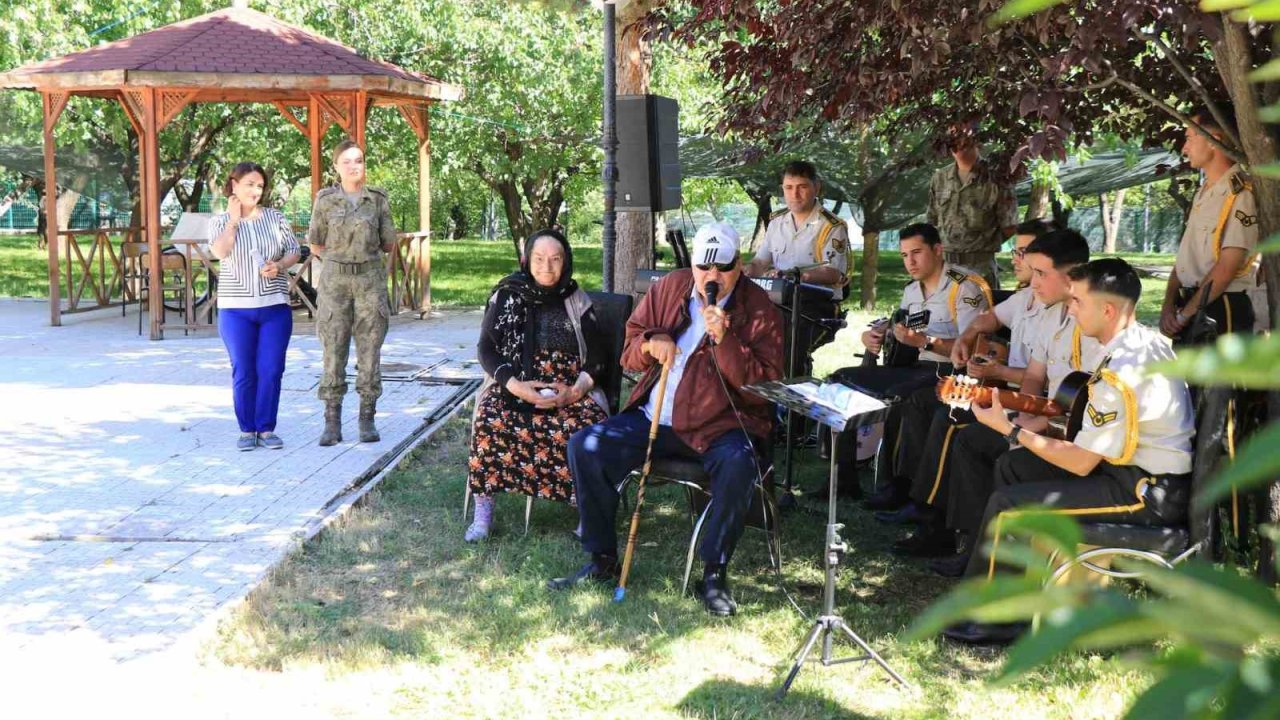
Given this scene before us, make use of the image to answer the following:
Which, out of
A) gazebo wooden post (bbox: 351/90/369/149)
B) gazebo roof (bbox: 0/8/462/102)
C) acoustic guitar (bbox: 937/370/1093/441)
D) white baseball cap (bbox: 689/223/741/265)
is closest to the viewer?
acoustic guitar (bbox: 937/370/1093/441)

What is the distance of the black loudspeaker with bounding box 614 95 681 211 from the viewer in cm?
806

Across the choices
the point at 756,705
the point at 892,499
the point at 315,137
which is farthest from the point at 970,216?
the point at 315,137

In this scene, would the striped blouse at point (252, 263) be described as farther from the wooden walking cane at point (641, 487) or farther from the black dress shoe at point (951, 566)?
the black dress shoe at point (951, 566)

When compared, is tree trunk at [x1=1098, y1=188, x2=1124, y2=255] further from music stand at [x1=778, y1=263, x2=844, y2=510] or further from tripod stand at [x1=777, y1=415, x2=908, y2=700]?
tripod stand at [x1=777, y1=415, x2=908, y2=700]

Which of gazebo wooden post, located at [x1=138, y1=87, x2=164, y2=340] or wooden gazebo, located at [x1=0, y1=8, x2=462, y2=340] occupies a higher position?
wooden gazebo, located at [x1=0, y1=8, x2=462, y2=340]

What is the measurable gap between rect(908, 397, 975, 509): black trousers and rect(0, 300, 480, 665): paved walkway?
283cm

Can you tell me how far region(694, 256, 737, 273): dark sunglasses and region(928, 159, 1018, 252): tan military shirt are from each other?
3.25 metres

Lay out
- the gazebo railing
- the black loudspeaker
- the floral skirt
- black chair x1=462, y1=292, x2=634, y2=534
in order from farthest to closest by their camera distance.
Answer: the gazebo railing, the black loudspeaker, black chair x1=462, y1=292, x2=634, y2=534, the floral skirt

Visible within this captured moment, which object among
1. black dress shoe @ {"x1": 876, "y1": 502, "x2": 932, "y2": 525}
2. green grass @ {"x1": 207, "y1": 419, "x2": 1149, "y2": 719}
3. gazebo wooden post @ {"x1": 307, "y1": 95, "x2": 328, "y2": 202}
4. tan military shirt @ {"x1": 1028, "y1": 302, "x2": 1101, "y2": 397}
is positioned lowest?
green grass @ {"x1": 207, "y1": 419, "x2": 1149, "y2": 719}

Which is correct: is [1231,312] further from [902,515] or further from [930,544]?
[902,515]

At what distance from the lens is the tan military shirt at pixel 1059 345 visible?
17.2 ft

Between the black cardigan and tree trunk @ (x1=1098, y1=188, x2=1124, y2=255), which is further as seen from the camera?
tree trunk @ (x1=1098, y1=188, x2=1124, y2=255)

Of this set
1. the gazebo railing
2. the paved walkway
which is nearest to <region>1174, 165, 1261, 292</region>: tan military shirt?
the paved walkway

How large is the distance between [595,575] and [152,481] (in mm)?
3094
